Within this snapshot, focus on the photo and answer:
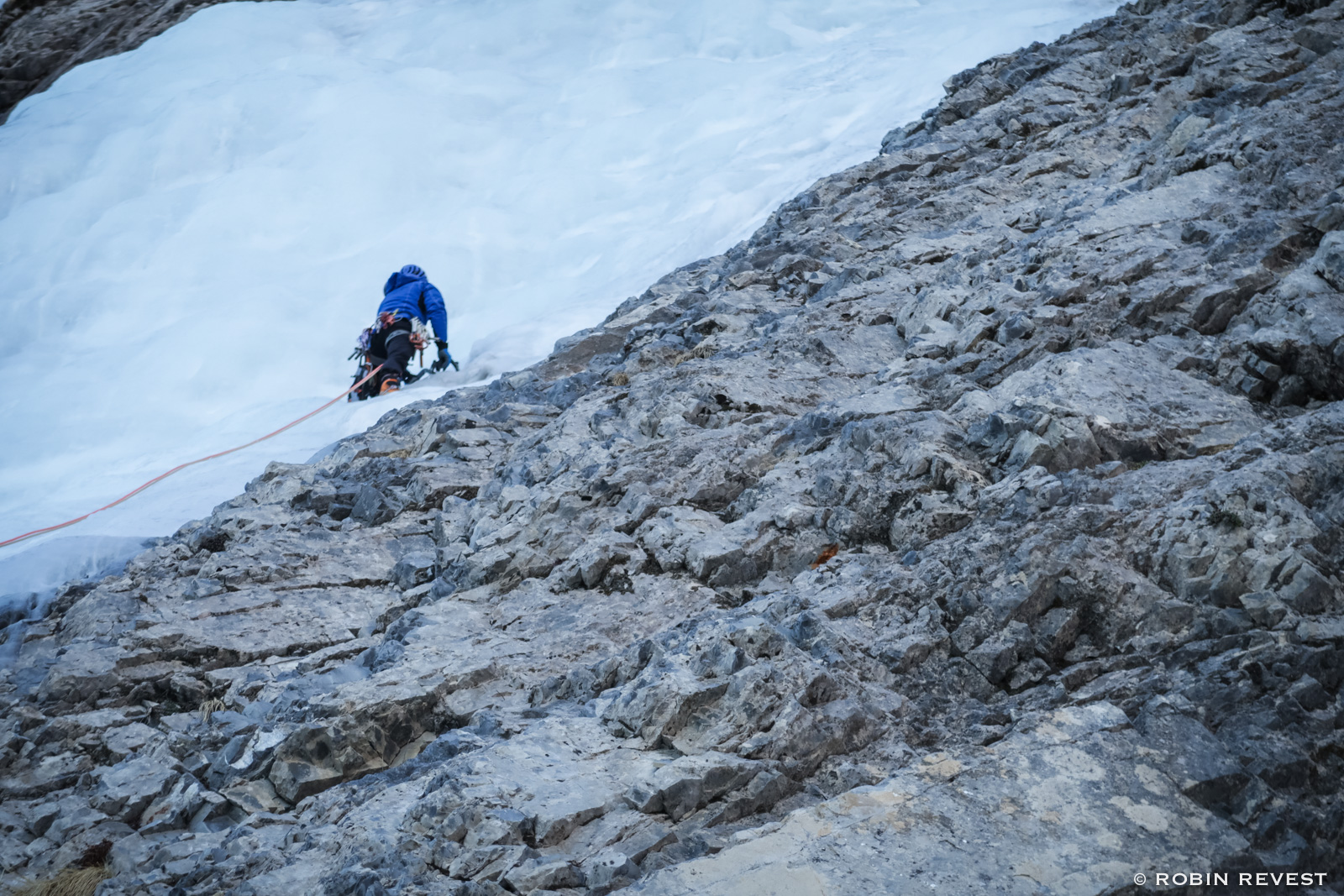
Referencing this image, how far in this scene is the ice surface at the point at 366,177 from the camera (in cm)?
1157

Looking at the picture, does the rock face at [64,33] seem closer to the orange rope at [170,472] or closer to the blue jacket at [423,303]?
the blue jacket at [423,303]

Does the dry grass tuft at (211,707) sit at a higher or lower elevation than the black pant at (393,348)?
lower

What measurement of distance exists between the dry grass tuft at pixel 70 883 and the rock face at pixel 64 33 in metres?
19.5

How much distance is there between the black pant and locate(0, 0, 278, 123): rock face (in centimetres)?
1280

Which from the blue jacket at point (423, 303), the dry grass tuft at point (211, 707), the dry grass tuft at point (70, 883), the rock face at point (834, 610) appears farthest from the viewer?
the blue jacket at point (423, 303)

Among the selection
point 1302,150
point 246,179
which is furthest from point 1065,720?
point 246,179

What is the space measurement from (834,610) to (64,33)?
2152cm

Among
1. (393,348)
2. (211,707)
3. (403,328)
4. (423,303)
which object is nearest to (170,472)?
(393,348)

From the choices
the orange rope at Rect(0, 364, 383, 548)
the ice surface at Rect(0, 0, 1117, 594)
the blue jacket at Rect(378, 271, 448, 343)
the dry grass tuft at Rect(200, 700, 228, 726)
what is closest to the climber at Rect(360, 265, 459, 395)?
the blue jacket at Rect(378, 271, 448, 343)

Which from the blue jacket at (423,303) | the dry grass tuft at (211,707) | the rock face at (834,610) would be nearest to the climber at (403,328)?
the blue jacket at (423,303)

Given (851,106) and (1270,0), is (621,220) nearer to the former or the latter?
(851,106)

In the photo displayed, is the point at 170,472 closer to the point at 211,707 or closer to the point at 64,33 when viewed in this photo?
the point at 211,707

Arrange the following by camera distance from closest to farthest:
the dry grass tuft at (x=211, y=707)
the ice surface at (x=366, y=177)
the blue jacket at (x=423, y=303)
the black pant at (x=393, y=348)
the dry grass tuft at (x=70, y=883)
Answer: the dry grass tuft at (x=70, y=883) < the dry grass tuft at (x=211, y=707) < the black pant at (x=393, y=348) < the blue jacket at (x=423, y=303) < the ice surface at (x=366, y=177)

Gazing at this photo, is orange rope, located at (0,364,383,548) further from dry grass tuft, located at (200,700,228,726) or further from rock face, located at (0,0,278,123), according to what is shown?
rock face, located at (0,0,278,123)
